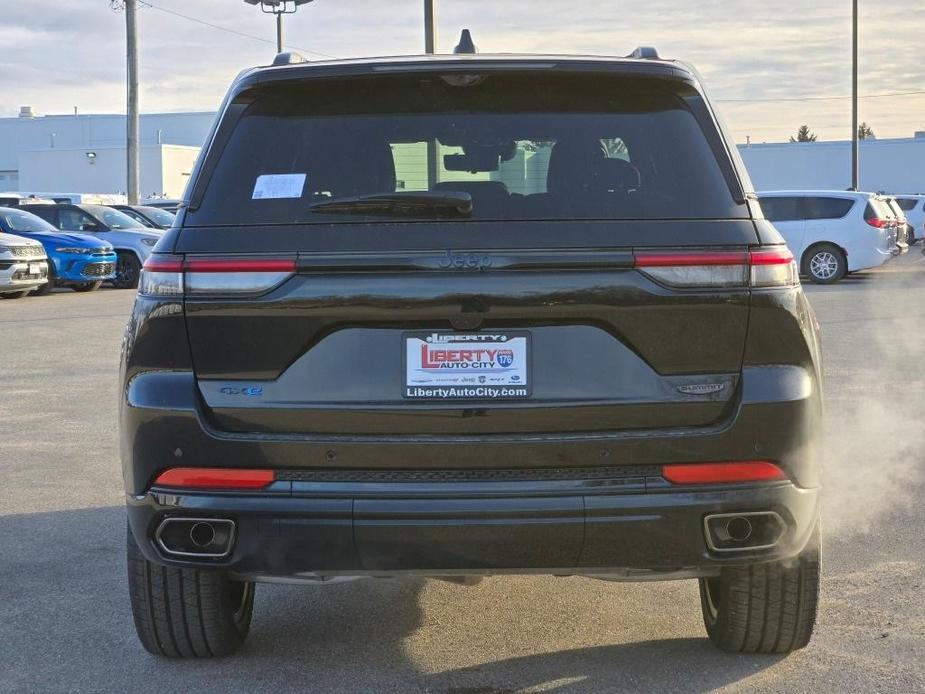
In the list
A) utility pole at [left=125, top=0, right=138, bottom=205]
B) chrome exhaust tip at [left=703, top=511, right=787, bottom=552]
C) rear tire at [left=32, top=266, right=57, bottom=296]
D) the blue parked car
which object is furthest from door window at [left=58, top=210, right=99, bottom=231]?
chrome exhaust tip at [left=703, top=511, right=787, bottom=552]

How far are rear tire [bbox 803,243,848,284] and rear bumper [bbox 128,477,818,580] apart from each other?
21.5 meters

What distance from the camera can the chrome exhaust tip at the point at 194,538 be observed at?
358 cm

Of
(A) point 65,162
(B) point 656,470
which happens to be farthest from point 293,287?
(A) point 65,162

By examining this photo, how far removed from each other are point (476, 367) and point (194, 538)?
3.00ft

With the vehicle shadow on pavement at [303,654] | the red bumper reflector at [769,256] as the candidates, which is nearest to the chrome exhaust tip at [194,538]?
the vehicle shadow on pavement at [303,654]

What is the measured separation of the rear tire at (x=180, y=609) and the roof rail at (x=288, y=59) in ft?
4.79

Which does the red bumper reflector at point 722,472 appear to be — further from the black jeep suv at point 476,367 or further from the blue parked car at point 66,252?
the blue parked car at point 66,252

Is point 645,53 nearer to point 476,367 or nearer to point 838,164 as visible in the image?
point 476,367

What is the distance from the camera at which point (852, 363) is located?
12406mm

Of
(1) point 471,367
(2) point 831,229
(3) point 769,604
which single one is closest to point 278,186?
(1) point 471,367

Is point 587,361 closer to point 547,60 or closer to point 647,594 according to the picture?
point 547,60

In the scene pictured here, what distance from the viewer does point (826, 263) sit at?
79.8 ft

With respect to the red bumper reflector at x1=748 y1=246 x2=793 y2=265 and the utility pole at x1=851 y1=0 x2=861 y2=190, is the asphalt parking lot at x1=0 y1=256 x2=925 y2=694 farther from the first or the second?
the utility pole at x1=851 y1=0 x2=861 y2=190

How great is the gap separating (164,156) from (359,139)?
65908 mm
